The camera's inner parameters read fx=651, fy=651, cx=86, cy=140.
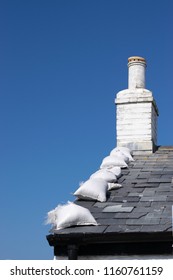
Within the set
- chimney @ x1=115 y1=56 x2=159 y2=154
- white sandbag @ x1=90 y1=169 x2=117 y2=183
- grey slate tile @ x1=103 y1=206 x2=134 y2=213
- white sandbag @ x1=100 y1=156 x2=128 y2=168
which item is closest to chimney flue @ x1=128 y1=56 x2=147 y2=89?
chimney @ x1=115 y1=56 x2=159 y2=154

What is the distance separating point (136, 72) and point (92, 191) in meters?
4.82

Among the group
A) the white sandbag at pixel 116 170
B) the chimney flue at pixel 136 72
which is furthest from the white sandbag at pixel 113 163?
the chimney flue at pixel 136 72

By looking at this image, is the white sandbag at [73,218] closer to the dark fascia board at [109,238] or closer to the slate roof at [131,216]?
the slate roof at [131,216]

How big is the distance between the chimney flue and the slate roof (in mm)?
3131

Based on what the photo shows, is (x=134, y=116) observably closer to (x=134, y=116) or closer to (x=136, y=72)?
(x=134, y=116)

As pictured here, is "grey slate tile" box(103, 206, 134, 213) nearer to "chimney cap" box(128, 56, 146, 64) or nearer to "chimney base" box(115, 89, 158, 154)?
"chimney base" box(115, 89, 158, 154)

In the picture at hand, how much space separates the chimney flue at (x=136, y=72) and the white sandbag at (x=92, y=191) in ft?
14.3

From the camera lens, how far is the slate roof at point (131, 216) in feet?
23.1

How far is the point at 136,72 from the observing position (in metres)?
12.7

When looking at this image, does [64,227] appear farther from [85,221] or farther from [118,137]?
[118,137]

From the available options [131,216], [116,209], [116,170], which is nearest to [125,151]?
[116,170]

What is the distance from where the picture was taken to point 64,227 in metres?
7.36
